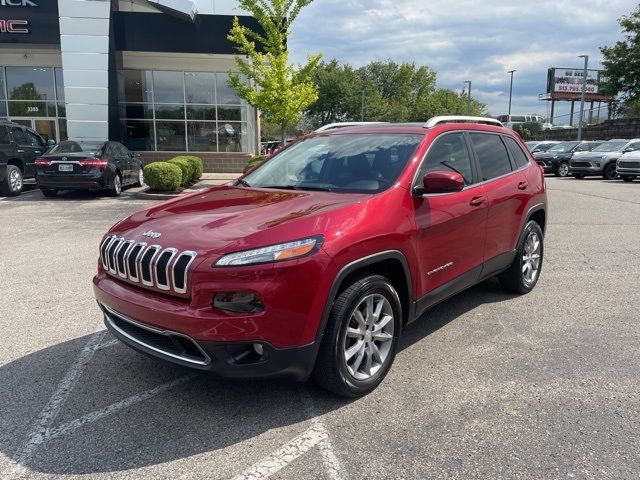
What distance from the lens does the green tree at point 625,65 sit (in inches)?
1164

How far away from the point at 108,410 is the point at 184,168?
1304 centimetres

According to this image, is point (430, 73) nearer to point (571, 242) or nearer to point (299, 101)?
point (299, 101)

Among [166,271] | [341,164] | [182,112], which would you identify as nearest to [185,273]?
[166,271]

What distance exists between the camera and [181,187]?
621 inches

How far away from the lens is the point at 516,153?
5.50 meters

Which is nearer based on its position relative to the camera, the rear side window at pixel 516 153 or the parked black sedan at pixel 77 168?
the rear side window at pixel 516 153

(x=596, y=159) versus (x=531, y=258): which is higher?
(x=596, y=159)

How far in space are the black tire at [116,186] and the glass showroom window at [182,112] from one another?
7.94 m

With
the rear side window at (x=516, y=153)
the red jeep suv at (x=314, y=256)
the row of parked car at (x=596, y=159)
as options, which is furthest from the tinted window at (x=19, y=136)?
the row of parked car at (x=596, y=159)

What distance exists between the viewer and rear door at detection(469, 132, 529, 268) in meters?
4.71

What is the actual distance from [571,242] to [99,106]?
641 inches

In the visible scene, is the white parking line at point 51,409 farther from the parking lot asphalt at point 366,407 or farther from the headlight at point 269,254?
the headlight at point 269,254

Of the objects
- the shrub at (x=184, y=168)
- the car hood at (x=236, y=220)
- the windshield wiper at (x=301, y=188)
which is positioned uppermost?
the windshield wiper at (x=301, y=188)

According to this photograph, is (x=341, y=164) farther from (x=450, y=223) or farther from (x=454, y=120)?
(x=454, y=120)
